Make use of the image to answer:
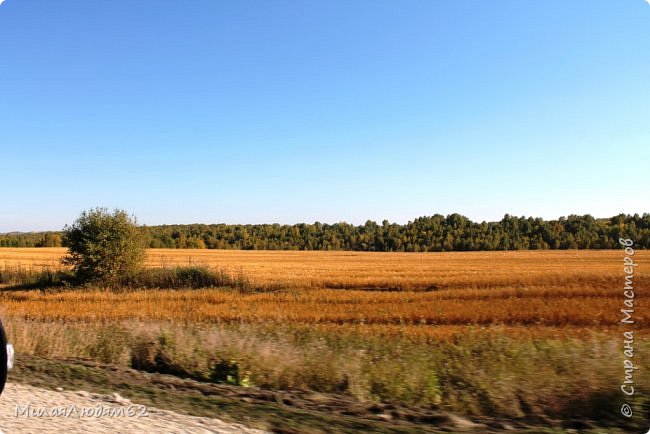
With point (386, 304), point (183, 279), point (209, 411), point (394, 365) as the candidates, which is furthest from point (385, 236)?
point (209, 411)

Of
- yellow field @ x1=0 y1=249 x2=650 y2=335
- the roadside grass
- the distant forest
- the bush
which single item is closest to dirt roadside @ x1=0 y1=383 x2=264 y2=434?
the roadside grass

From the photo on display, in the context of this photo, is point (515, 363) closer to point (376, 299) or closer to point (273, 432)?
point (273, 432)

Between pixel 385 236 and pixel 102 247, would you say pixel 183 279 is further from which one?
pixel 385 236

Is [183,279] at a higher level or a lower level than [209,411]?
lower

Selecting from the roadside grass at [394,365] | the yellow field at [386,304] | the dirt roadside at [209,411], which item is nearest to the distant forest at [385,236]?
the yellow field at [386,304]

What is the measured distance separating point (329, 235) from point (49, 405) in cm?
10211

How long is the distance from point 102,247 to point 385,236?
73.7 m

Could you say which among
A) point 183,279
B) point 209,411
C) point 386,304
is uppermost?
point 209,411

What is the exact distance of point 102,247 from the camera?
29.1 metres

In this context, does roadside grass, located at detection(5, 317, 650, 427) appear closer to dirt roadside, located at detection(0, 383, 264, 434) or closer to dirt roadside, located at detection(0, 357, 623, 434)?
dirt roadside, located at detection(0, 357, 623, 434)

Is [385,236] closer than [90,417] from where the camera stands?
No

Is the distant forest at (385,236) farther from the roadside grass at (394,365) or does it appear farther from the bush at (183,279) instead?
the roadside grass at (394,365)

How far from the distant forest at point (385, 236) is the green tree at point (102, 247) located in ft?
123

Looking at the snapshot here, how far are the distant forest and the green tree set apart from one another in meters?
37.6
